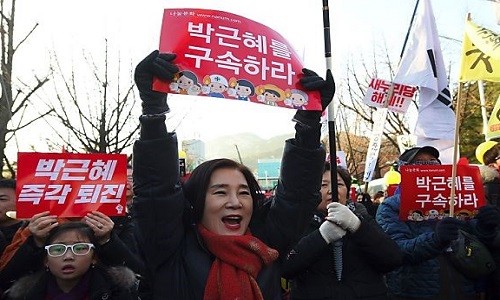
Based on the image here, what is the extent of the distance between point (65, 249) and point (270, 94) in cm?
154

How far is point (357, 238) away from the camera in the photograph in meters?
3.06

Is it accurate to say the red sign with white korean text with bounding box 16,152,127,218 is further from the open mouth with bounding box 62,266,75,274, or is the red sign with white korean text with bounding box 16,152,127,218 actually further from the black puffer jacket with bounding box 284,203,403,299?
the black puffer jacket with bounding box 284,203,403,299

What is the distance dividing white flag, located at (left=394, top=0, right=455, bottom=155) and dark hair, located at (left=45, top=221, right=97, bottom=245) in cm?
350

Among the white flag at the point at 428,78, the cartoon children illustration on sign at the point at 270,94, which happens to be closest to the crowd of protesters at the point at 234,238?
the cartoon children illustration on sign at the point at 270,94

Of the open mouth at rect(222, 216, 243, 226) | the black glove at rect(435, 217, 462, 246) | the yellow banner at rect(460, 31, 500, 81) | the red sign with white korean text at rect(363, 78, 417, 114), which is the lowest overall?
the black glove at rect(435, 217, 462, 246)

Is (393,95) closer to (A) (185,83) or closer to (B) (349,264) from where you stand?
(B) (349,264)

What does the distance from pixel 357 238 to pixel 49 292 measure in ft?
5.98

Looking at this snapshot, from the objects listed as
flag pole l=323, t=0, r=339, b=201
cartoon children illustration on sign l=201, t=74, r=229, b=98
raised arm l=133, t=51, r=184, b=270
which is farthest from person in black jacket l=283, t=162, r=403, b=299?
raised arm l=133, t=51, r=184, b=270

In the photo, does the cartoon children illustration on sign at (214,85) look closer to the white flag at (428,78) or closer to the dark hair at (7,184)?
the dark hair at (7,184)

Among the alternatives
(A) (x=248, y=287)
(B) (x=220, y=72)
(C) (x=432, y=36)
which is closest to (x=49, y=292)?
(A) (x=248, y=287)

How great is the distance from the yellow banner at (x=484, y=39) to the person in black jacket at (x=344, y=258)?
6.40 feet

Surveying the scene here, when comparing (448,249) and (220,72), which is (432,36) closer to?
(448,249)

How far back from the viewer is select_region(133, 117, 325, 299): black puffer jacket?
1931 millimetres

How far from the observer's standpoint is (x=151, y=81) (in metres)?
1.98
